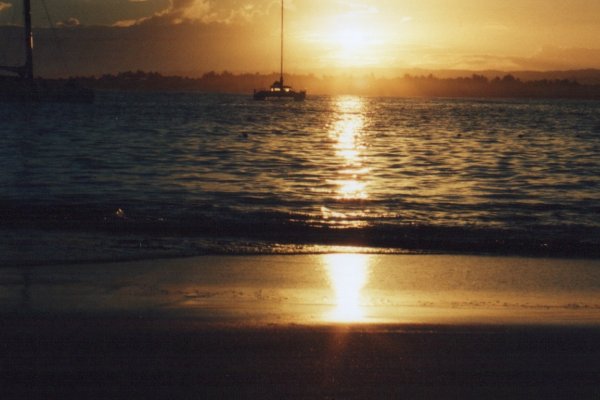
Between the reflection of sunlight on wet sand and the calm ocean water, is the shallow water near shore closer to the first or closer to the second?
the reflection of sunlight on wet sand

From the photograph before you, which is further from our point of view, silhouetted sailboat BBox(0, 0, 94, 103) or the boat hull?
Answer: the boat hull

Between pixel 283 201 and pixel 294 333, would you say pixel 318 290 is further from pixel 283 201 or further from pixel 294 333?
pixel 283 201

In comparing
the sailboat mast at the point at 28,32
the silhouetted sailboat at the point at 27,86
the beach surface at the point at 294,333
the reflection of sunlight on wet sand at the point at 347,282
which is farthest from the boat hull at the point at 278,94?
the beach surface at the point at 294,333

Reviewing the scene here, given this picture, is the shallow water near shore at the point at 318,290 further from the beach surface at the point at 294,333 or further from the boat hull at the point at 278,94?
the boat hull at the point at 278,94

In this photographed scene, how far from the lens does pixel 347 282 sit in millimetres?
9352

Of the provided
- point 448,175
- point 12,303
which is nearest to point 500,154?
point 448,175

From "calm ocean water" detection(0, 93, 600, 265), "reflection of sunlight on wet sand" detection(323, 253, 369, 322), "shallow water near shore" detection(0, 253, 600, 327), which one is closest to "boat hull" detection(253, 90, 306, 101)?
"calm ocean water" detection(0, 93, 600, 265)

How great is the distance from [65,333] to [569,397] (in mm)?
4174

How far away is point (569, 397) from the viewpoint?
541 cm

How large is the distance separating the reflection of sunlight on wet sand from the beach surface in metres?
0.04

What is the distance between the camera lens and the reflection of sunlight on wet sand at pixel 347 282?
24.7ft

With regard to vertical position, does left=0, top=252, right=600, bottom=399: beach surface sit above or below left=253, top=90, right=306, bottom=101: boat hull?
above

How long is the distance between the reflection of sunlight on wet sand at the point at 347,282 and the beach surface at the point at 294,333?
4cm

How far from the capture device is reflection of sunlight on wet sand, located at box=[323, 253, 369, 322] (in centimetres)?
754
